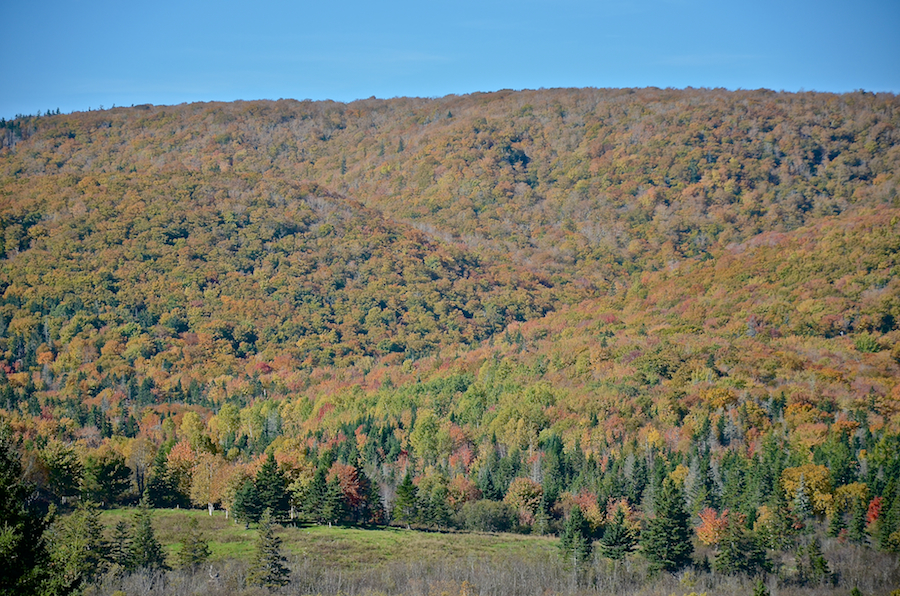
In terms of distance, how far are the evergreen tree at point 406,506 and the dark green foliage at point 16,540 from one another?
72.5 meters

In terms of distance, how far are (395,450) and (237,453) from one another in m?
25.2

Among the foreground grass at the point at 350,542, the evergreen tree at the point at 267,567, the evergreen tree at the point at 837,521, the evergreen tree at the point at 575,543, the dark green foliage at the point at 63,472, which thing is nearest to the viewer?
the evergreen tree at the point at 267,567

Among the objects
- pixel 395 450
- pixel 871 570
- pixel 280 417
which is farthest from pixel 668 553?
pixel 280 417

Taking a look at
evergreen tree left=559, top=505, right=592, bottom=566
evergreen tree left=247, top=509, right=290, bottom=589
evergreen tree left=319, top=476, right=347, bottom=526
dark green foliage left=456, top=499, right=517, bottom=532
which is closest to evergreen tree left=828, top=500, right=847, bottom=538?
evergreen tree left=559, top=505, right=592, bottom=566

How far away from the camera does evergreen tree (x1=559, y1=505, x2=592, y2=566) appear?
103875mm

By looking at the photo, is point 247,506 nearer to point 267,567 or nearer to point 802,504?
point 267,567

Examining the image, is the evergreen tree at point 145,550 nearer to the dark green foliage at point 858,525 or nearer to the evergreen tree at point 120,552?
the evergreen tree at point 120,552

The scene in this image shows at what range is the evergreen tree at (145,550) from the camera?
90312 mm

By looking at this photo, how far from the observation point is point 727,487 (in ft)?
422

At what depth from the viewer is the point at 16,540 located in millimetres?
47656

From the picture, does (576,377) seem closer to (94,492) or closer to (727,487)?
(727,487)

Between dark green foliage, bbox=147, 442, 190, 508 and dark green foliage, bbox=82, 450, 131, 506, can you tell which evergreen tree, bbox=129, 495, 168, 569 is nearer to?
dark green foliage, bbox=82, 450, 131, 506

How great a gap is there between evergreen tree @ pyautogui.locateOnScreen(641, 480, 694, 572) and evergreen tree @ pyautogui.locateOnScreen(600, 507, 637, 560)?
2.25m

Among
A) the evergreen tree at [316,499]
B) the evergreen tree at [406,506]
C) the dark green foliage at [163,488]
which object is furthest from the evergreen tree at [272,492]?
the evergreen tree at [406,506]
